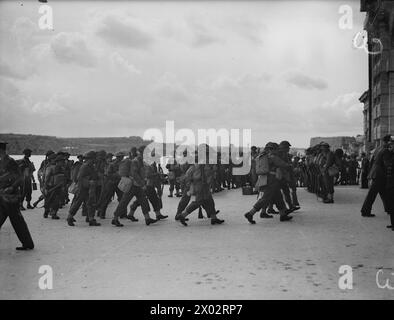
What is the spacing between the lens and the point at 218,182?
2061cm

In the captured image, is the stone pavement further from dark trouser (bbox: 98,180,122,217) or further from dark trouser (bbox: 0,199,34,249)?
dark trouser (bbox: 98,180,122,217)

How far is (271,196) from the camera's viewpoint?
1009 centimetres

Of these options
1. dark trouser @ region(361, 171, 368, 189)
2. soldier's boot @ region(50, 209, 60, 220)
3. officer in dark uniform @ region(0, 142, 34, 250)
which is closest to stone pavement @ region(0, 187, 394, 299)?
officer in dark uniform @ region(0, 142, 34, 250)

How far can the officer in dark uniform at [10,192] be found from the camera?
729 cm

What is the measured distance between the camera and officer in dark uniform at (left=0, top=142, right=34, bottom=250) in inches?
287

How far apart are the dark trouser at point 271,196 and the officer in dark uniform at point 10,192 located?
16.0ft

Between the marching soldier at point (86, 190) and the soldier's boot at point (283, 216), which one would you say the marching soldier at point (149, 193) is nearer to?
the marching soldier at point (86, 190)

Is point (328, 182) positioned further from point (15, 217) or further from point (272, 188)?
point (15, 217)

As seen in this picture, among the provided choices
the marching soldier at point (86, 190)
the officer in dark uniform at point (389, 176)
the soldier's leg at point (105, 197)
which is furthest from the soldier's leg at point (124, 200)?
the officer in dark uniform at point (389, 176)

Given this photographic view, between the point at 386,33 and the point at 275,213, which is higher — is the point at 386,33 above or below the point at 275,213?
above

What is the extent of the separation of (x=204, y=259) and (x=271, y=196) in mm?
3770
